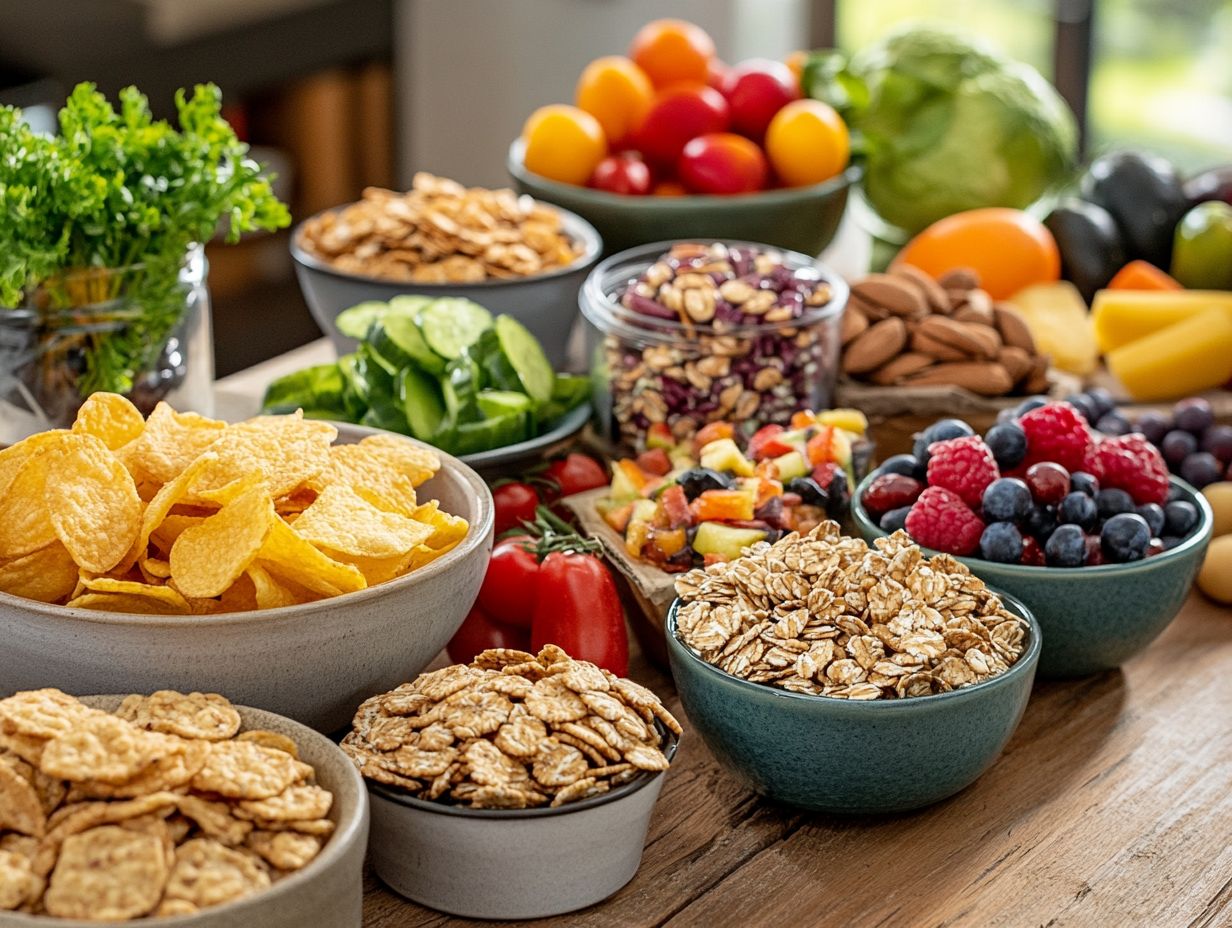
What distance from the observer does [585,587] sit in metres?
1.40

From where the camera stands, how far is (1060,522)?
1417 mm

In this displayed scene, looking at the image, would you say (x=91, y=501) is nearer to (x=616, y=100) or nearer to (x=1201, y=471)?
(x=1201, y=471)

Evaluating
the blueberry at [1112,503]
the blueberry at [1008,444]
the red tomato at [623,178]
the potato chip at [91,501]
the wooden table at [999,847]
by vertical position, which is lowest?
the wooden table at [999,847]

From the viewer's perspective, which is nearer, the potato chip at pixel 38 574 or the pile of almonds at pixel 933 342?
the potato chip at pixel 38 574

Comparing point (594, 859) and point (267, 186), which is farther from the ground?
point (267, 186)

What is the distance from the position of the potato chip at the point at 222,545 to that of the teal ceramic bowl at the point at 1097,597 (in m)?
0.58

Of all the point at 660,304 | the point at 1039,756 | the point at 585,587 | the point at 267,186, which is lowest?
the point at 1039,756

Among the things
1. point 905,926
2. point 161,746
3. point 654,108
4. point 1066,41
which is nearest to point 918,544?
point 905,926

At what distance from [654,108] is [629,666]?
107cm

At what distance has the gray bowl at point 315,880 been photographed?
0.90 meters

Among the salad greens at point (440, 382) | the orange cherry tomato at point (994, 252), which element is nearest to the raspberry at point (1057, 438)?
the salad greens at point (440, 382)

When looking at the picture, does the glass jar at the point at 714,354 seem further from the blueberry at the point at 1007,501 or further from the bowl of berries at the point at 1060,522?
the blueberry at the point at 1007,501

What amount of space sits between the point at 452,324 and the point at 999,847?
863 mm

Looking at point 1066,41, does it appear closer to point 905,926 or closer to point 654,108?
point 654,108
